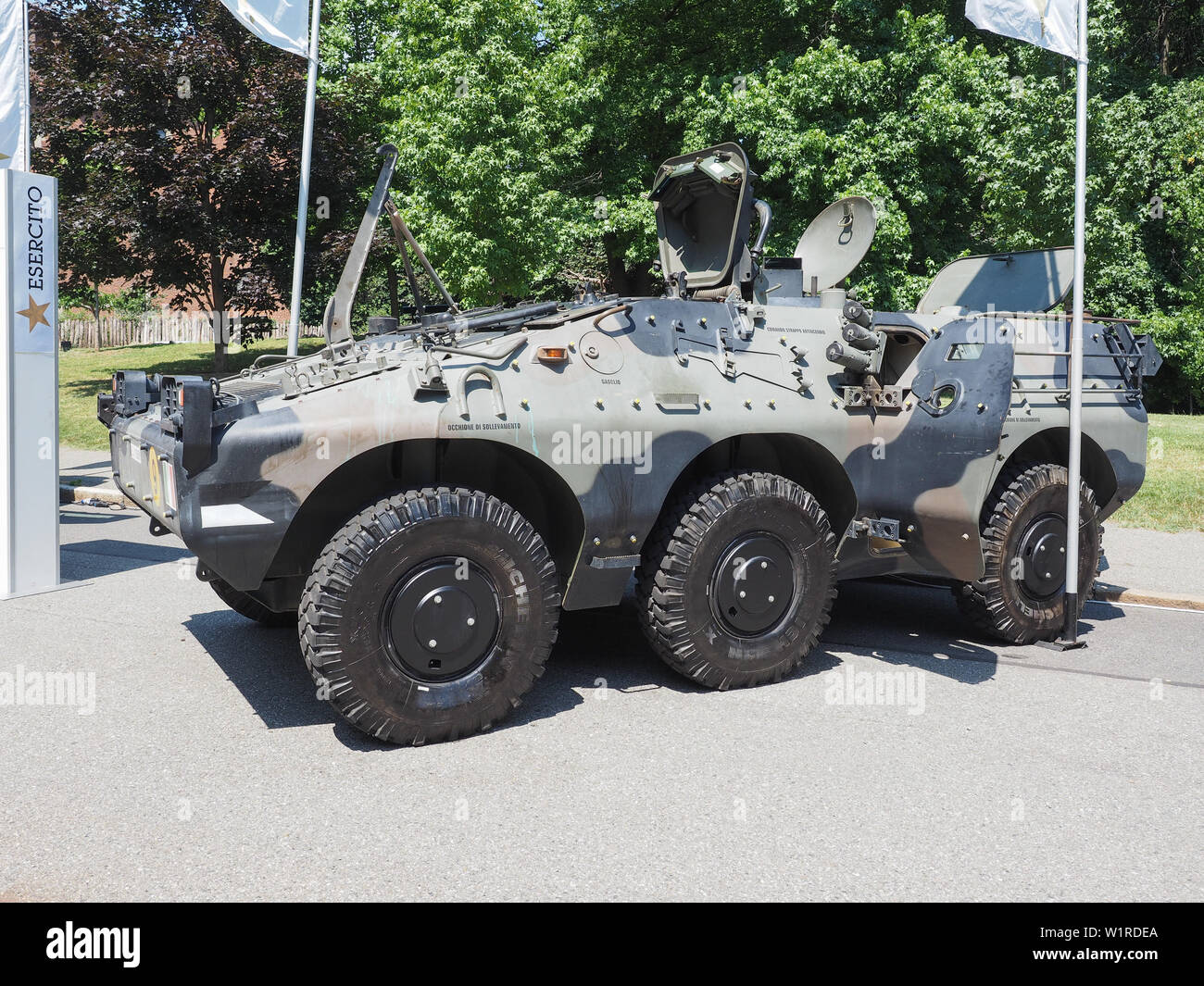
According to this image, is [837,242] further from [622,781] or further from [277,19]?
[277,19]

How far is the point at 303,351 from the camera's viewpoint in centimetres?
2339

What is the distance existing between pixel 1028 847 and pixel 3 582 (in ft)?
20.4

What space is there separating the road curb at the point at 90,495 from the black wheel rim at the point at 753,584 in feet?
27.8

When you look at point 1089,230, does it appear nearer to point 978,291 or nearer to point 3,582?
point 978,291

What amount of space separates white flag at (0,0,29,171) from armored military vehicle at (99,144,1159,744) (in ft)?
8.68

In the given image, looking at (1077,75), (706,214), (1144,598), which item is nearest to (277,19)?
(706,214)

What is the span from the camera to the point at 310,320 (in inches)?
1112

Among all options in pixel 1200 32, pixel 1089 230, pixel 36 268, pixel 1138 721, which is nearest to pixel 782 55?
pixel 1089 230

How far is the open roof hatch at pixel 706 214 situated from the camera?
5.49 metres

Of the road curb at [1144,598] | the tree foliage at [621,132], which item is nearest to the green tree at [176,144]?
the tree foliage at [621,132]

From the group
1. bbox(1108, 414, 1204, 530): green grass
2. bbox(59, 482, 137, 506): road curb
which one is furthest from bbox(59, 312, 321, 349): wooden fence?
bbox(1108, 414, 1204, 530): green grass

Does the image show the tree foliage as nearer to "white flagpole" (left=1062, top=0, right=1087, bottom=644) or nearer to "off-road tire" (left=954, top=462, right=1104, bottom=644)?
"white flagpole" (left=1062, top=0, right=1087, bottom=644)

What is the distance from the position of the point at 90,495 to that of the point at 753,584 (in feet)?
29.8

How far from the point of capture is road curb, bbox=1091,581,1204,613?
7.31 m
